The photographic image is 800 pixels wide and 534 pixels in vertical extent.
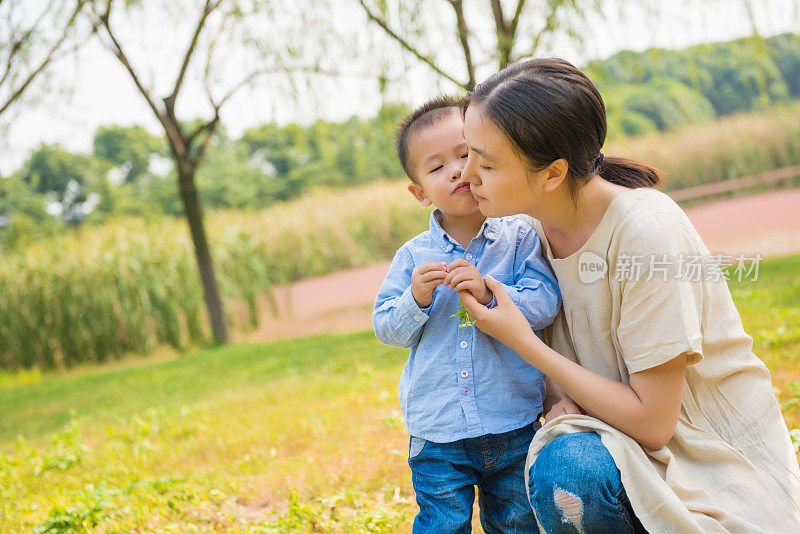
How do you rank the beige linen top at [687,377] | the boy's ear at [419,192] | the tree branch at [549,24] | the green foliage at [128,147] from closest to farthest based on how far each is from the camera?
the beige linen top at [687,377] → the boy's ear at [419,192] → the tree branch at [549,24] → the green foliage at [128,147]

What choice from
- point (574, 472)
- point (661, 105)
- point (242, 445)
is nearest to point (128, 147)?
point (661, 105)

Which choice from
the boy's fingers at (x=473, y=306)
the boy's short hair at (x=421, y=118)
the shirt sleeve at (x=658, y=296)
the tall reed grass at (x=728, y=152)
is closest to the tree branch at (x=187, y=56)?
the boy's short hair at (x=421, y=118)

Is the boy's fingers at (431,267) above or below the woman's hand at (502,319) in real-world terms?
above

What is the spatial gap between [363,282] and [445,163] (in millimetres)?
7401

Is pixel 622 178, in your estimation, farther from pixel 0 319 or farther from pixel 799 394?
pixel 0 319

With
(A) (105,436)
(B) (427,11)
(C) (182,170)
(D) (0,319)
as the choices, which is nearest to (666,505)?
(A) (105,436)

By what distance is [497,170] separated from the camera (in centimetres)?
153

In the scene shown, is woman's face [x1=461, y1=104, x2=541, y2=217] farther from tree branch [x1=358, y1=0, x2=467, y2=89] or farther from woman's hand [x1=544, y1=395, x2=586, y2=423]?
tree branch [x1=358, y1=0, x2=467, y2=89]

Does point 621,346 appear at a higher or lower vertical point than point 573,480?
higher

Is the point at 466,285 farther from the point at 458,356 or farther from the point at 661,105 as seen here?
the point at 661,105

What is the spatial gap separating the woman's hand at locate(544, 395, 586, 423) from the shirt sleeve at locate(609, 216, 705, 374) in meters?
0.19

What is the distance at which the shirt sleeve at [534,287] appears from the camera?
159 centimetres

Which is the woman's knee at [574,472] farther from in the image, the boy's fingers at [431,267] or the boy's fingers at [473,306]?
the boy's fingers at [431,267]

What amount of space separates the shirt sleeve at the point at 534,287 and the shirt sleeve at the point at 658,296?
7.9 inches
